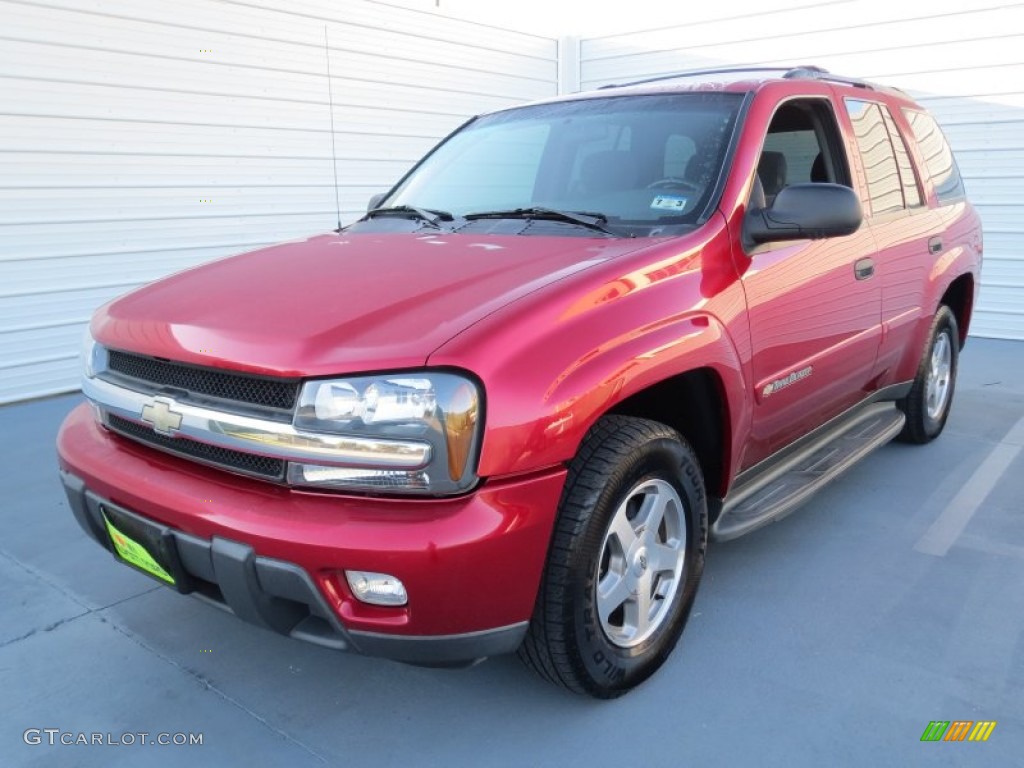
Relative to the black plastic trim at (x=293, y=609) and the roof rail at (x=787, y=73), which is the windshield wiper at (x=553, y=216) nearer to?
the roof rail at (x=787, y=73)

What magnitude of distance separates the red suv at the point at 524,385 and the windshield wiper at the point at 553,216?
0.02 meters

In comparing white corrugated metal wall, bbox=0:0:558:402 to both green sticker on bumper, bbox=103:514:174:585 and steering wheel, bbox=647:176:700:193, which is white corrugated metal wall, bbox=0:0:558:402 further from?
steering wheel, bbox=647:176:700:193

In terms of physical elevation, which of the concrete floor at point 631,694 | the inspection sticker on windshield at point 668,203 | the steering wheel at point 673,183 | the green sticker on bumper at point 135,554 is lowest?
the concrete floor at point 631,694

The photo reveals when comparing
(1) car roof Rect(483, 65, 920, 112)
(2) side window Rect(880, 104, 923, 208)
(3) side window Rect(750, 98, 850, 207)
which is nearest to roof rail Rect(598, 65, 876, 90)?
(1) car roof Rect(483, 65, 920, 112)

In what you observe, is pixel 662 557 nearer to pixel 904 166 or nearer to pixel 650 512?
pixel 650 512

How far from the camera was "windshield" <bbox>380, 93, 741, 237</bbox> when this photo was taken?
108 inches

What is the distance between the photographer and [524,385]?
74.8 inches

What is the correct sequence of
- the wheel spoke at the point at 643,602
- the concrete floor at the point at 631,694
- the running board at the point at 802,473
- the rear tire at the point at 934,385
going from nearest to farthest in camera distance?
the concrete floor at the point at 631,694, the wheel spoke at the point at 643,602, the running board at the point at 802,473, the rear tire at the point at 934,385

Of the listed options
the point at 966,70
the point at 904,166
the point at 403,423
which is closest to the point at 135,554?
the point at 403,423

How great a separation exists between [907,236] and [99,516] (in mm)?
3434

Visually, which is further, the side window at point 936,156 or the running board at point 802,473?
the side window at point 936,156

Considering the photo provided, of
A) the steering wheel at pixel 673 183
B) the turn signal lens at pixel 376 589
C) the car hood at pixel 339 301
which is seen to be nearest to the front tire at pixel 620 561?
the turn signal lens at pixel 376 589

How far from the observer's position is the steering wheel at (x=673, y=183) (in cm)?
272

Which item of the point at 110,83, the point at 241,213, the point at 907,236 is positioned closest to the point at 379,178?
the point at 241,213
